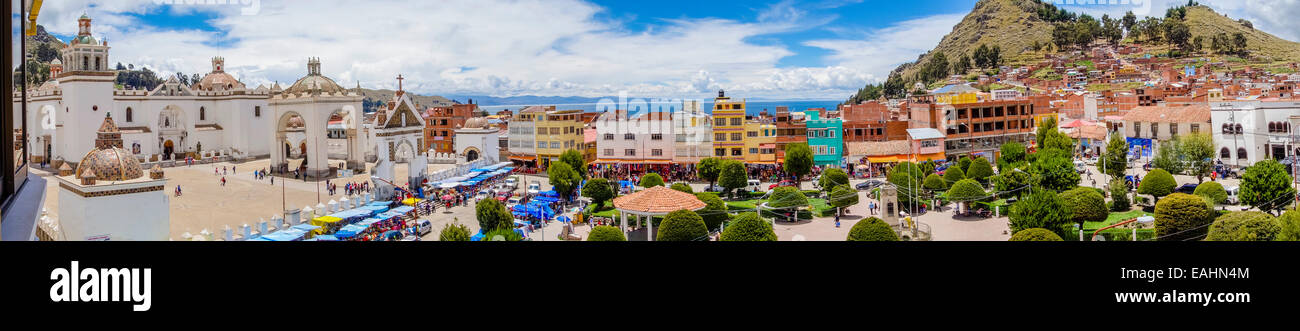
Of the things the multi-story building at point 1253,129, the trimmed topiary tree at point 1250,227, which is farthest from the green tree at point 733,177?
the multi-story building at point 1253,129

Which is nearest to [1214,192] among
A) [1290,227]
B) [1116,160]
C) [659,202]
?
[1116,160]

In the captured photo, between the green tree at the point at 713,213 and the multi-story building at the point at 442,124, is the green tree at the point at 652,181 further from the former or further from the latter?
the multi-story building at the point at 442,124

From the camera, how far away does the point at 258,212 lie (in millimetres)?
7094

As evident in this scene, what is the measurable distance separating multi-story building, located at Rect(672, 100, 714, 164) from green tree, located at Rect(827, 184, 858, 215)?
3172 millimetres

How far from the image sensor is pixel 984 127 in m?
13.4

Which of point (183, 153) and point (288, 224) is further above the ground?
point (183, 153)

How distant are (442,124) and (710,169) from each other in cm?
630

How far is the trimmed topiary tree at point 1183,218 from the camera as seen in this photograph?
6480 mm

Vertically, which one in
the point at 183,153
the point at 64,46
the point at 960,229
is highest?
the point at 64,46
